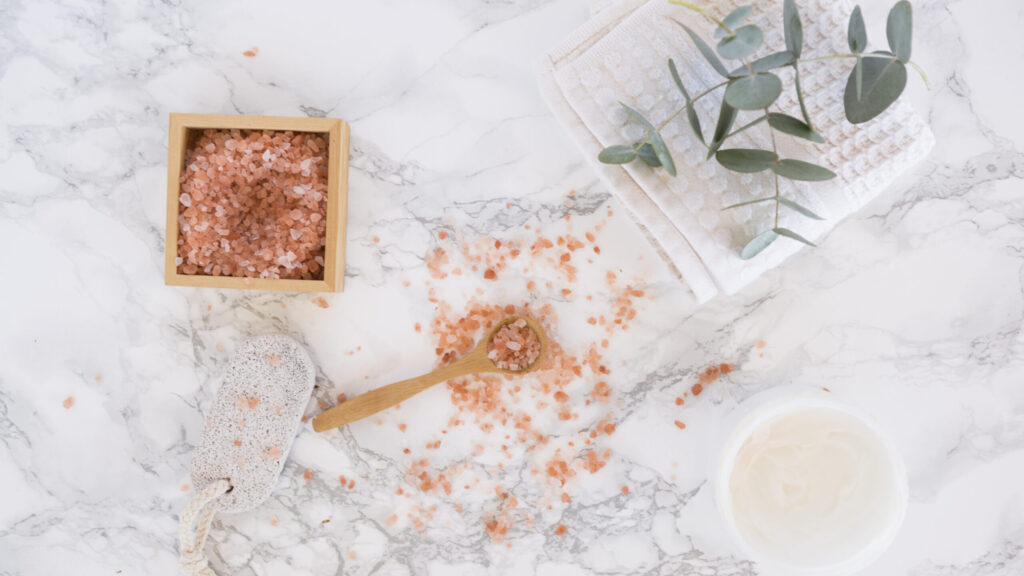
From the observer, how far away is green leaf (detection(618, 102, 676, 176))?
753mm

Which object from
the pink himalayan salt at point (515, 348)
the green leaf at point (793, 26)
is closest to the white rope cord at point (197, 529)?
the pink himalayan salt at point (515, 348)

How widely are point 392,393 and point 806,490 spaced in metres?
0.58

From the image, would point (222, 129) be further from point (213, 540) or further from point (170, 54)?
point (213, 540)

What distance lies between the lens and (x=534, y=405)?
992 millimetres

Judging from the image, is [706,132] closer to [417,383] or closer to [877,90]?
[877,90]

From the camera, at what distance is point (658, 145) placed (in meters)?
0.76

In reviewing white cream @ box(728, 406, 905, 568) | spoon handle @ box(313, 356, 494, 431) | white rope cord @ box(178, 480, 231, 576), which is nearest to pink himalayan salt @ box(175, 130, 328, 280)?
spoon handle @ box(313, 356, 494, 431)

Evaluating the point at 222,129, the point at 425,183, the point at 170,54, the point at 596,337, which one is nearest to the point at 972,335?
the point at 596,337

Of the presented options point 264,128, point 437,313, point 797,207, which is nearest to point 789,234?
point 797,207

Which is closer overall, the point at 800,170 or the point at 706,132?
the point at 800,170

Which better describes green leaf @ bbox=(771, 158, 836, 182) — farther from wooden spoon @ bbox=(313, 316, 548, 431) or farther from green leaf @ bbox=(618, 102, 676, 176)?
wooden spoon @ bbox=(313, 316, 548, 431)

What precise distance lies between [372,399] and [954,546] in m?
0.88

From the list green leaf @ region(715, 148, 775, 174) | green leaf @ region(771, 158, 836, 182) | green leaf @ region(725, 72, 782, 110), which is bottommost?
green leaf @ region(771, 158, 836, 182)

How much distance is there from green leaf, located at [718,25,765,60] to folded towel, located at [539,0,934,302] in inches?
6.6
